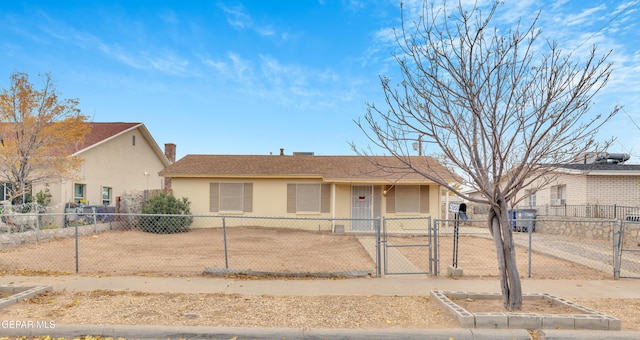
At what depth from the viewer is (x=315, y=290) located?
686cm

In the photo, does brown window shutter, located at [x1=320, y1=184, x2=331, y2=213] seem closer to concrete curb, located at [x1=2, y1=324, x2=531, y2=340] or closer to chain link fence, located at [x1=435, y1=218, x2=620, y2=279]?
chain link fence, located at [x1=435, y1=218, x2=620, y2=279]

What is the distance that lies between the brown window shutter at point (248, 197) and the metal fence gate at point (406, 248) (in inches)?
254

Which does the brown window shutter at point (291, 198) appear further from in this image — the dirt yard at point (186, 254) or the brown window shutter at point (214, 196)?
the brown window shutter at point (214, 196)

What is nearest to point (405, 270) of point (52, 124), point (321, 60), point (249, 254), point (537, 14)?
point (249, 254)

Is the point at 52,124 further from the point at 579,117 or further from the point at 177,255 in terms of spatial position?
the point at 579,117

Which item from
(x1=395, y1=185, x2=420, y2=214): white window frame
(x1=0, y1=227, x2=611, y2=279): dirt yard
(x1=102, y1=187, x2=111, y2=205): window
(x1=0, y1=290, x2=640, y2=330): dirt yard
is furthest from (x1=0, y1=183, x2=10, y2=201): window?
(x1=395, y1=185, x2=420, y2=214): white window frame

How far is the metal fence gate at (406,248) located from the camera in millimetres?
8523

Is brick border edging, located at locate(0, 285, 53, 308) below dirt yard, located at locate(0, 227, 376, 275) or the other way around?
the other way around

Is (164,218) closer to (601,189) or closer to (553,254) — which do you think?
(553,254)

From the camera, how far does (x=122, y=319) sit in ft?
17.1

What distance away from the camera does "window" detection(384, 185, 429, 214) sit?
59.8 feet

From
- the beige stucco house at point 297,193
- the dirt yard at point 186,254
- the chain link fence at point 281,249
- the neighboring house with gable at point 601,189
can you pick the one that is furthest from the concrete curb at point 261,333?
the neighboring house with gable at point 601,189

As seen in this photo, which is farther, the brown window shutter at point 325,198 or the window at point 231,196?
the window at point 231,196

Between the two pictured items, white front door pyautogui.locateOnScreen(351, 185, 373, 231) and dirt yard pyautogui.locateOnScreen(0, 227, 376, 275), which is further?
white front door pyautogui.locateOnScreen(351, 185, 373, 231)
